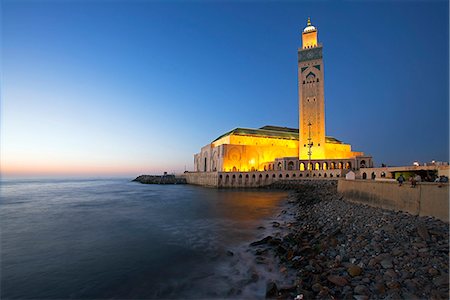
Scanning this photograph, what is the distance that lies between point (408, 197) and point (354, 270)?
633cm

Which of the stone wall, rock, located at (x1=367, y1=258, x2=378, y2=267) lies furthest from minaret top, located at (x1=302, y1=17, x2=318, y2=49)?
rock, located at (x1=367, y1=258, x2=378, y2=267)

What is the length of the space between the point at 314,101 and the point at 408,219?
5360 centimetres

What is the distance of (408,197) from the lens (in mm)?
10516

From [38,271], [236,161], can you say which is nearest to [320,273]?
[38,271]

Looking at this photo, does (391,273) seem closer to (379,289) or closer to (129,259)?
(379,289)

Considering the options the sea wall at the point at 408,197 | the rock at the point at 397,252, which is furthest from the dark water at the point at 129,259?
the sea wall at the point at 408,197

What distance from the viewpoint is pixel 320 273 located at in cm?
678

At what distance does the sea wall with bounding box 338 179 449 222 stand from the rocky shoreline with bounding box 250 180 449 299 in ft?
1.87

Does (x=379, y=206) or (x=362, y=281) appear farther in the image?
(x=379, y=206)

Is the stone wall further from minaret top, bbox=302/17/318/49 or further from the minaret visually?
minaret top, bbox=302/17/318/49

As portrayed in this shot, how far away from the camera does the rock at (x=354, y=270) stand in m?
6.26

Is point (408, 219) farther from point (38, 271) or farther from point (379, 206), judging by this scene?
point (38, 271)

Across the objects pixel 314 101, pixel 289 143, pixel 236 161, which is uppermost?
pixel 314 101

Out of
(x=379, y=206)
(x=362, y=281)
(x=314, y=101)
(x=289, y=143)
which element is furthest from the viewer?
(x=289, y=143)
